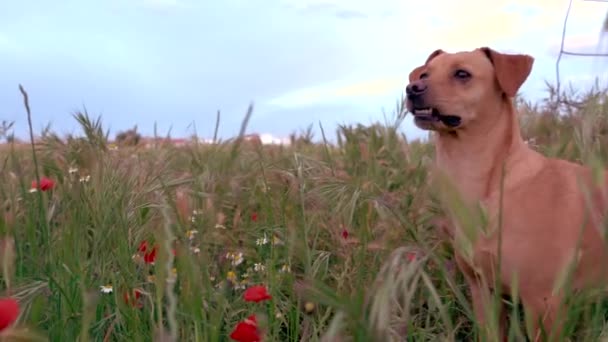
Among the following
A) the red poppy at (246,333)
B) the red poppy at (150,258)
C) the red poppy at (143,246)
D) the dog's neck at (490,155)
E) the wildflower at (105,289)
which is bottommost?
the wildflower at (105,289)

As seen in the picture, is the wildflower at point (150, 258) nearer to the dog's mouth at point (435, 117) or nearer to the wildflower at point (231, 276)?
the wildflower at point (231, 276)

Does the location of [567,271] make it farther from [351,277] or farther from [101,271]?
[101,271]

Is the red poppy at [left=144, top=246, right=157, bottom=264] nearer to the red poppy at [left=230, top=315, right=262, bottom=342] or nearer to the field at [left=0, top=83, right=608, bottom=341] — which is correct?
the field at [left=0, top=83, right=608, bottom=341]

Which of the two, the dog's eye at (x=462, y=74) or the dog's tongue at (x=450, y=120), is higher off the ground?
the dog's eye at (x=462, y=74)

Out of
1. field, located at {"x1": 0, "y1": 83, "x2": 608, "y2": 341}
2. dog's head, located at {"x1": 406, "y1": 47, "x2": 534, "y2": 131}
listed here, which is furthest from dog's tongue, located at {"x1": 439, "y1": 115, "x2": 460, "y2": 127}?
field, located at {"x1": 0, "y1": 83, "x2": 608, "y2": 341}

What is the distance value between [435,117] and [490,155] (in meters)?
0.27

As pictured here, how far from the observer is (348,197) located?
7.27 feet

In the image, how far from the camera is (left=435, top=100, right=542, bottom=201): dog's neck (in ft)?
9.10

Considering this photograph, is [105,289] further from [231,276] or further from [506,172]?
[506,172]

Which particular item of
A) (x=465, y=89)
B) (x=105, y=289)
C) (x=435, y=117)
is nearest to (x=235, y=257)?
(x=105, y=289)

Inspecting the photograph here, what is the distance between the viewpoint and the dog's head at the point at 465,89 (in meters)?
2.88

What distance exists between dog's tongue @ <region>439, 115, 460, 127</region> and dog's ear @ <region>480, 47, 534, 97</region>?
0.23 metres

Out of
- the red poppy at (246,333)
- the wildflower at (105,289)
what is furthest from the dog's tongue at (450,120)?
the red poppy at (246,333)

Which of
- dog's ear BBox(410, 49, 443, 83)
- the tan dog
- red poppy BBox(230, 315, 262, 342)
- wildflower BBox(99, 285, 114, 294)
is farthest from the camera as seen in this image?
dog's ear BBox(410, 49, 443, 83)
